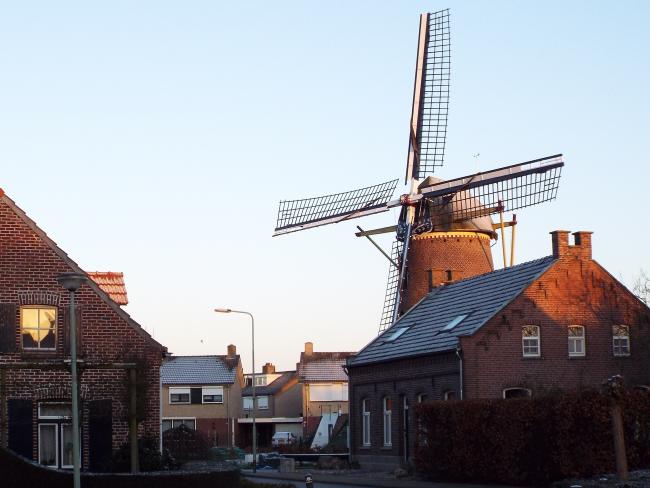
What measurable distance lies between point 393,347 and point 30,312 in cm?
2263

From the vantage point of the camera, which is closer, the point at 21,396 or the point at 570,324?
the point at 21,396

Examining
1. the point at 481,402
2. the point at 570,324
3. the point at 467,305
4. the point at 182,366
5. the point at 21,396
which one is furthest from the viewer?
the point at 182,366

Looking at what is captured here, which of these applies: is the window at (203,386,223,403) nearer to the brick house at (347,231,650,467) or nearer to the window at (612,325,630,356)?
the brick house at (347,231,650,467)

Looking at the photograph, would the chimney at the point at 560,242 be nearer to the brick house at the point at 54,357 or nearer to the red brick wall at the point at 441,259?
the red brick wall at the point at 441,259

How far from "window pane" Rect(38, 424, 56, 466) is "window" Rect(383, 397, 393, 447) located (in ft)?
72.7

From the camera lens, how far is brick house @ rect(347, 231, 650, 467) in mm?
47906

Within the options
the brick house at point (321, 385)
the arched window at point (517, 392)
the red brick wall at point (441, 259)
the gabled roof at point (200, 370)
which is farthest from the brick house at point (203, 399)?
the arched window at point (517, 392)

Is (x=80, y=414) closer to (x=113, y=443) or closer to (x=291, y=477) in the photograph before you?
(x=113, y=443)

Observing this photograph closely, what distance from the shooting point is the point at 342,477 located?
5069 centimetres

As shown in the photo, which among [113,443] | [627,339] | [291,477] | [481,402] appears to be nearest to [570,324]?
[627,339]

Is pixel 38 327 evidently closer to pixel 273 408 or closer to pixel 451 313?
pixel 451 313

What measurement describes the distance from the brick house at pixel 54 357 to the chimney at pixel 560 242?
18338mm

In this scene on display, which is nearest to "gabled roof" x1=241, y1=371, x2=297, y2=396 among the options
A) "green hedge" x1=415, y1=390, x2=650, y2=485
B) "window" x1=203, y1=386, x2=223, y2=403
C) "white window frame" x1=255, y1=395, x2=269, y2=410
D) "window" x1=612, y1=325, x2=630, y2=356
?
"white window frame" x1=255, y1=395, x2=269, y2=410

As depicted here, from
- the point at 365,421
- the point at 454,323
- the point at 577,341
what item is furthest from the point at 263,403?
the point at 577,341
